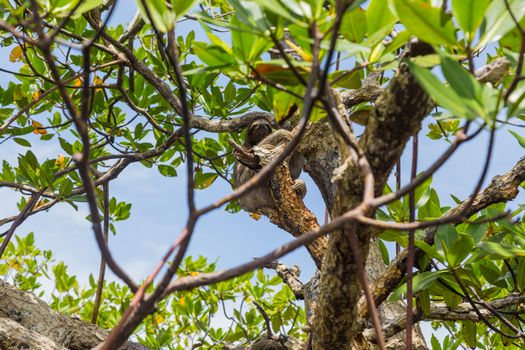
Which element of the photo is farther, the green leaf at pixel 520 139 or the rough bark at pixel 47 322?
the rough bark at pixel 47 322

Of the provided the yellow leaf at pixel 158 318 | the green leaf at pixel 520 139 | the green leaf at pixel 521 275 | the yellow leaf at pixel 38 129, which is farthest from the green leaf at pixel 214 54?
the yellow leaf at pixel 158 318

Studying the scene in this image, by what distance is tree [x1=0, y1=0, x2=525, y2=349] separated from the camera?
636 mm

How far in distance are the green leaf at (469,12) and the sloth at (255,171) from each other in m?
1.34

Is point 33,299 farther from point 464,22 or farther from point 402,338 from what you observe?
point 464,22

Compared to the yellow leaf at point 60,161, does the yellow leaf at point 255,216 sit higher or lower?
higher

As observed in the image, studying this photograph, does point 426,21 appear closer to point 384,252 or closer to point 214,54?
point 214,54

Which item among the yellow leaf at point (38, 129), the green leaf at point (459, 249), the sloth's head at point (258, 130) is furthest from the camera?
the yellow leaf at point (38, 129)

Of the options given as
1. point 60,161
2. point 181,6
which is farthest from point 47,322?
point 181,6

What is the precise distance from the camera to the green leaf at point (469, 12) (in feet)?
2.35

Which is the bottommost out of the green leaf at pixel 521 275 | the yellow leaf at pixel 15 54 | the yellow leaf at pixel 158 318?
the green leaf at pixel 521 275

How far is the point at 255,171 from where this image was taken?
2107mm

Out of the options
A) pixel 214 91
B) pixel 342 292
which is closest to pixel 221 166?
pixel 214 91

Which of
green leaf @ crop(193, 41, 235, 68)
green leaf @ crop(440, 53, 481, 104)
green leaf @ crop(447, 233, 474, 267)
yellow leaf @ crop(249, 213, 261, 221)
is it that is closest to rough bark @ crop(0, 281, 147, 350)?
yellow leaf @ crop(249, 213, 261, 221)

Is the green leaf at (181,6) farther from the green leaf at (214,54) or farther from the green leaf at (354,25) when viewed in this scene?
the green leaf at (354,25)
